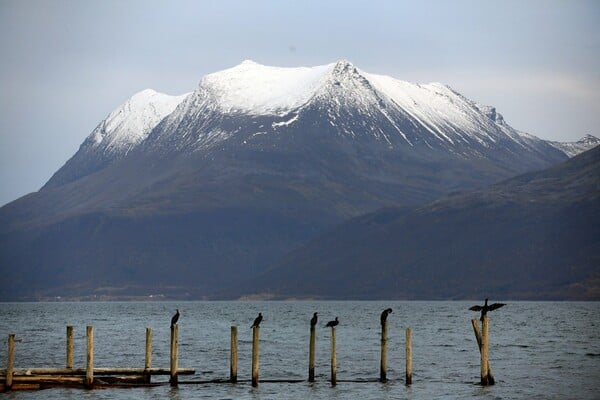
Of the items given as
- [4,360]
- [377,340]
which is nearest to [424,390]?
[4,360]

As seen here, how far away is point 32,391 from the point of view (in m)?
75.2

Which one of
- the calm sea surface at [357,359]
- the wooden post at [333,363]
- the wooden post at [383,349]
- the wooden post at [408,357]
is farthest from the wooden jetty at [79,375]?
the wooden post at [408,357]

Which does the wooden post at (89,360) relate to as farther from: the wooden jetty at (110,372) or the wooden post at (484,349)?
the wooden post at (484,349)

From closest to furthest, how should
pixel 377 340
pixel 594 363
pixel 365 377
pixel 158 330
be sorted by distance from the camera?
pixel 365 377, pixel 594 363, pixel 377 340, pixel 158 330

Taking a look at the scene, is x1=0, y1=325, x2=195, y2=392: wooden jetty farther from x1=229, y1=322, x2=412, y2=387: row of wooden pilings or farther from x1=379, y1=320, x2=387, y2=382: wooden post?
x1=379, y1=320, x2=387, y2=382: wooden post

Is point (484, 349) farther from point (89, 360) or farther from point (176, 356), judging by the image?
point (89, 360)

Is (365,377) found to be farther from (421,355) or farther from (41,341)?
(41,341)

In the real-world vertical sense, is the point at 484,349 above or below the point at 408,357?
above

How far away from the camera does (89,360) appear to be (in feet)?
237

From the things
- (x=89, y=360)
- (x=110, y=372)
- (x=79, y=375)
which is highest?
(x=89, y=360)

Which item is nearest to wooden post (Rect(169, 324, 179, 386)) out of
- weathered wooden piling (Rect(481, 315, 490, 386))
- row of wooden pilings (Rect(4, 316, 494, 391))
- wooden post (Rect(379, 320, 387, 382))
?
row of wooden pilings (Rect(4, 316, 494, 391))

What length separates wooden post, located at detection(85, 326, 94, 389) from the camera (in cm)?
7200

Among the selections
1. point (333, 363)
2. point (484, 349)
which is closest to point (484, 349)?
point (484, 349)

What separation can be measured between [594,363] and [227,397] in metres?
39.4
